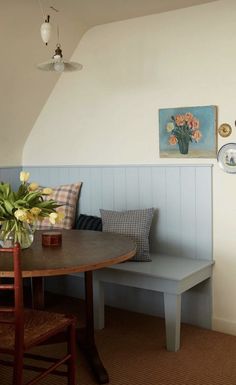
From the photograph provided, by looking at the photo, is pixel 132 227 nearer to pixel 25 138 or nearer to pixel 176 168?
pixel 176 168

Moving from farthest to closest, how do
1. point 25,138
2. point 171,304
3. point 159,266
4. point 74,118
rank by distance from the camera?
point 25,138, point 74,118, point 159,266, point 171,304

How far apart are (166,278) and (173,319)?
0.87ft

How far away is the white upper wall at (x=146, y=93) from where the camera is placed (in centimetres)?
319

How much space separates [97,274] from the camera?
332 cm

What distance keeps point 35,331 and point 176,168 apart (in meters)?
1.72

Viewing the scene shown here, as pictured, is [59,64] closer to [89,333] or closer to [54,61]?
[54,61]

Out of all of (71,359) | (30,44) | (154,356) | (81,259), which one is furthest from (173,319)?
(30,44)

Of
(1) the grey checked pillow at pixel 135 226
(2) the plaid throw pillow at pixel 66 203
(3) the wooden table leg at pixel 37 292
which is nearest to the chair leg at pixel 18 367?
(3) the wooden table leg at pixel 37 292

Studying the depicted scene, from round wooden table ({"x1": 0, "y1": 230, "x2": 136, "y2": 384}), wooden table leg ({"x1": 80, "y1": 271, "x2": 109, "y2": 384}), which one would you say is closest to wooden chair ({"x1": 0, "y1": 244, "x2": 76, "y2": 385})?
round wooden table ({"x1": 0, "y1": 230, "x2": 136, "y2": 384})

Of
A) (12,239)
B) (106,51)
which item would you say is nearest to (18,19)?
(106,51)

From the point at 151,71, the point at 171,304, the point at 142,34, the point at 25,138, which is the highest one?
the point at 142,34

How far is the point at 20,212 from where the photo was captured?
232 centimetres

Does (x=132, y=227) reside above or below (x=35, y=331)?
above

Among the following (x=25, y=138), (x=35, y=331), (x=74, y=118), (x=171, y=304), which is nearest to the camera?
(x=35, y=331)
